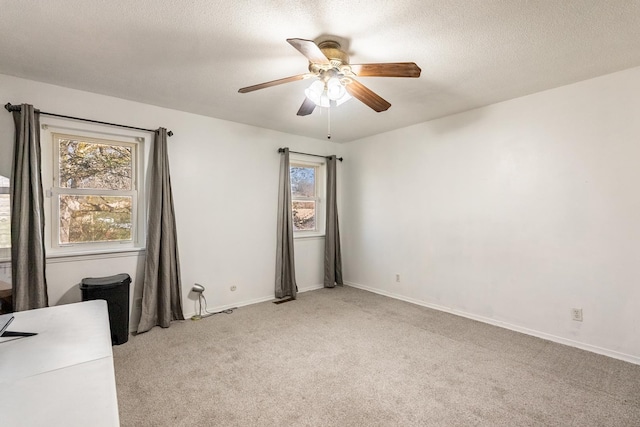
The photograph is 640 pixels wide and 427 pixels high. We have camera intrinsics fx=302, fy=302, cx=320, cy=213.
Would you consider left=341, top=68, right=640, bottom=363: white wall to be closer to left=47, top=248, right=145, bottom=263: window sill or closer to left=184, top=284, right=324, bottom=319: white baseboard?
left=184, top=284, right=324, bottom=319: white baseboard

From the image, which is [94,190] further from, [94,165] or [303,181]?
[303,181]

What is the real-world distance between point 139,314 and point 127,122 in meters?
2.05

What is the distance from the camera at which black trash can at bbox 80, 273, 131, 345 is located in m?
2.71

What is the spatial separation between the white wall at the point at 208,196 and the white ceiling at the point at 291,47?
19cm

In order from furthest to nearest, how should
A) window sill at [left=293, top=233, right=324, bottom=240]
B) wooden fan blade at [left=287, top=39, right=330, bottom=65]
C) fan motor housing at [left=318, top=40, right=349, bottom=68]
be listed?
window sill at [left=293, top=233, right=324, bottom=240], fan motor housing at [left=318, top=40, right=349, bottom=68], wooden fan blade at [left=287, top=39, right=330, bottom=65]

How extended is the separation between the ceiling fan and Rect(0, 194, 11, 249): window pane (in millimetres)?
2279

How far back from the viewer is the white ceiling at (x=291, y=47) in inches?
69.4

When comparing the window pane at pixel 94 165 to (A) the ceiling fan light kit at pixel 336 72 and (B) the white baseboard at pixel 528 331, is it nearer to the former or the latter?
(A) the ceiling fan light kit at pixel 336 72

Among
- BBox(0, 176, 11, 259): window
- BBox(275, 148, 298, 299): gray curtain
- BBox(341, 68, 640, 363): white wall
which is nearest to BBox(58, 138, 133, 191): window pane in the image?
BBox(0, 176, 11, 259): window

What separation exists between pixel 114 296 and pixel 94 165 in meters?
1.39

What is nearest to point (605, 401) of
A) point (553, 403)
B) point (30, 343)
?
point (553, 403)

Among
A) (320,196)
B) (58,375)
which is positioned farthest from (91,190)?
(320,196)

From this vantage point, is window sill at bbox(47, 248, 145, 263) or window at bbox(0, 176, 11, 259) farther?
window sill at bbox(47, 248, 145, 263)

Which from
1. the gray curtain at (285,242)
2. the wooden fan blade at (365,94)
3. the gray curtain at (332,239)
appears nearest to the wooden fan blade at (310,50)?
the wooden fan blade at (365,94)
